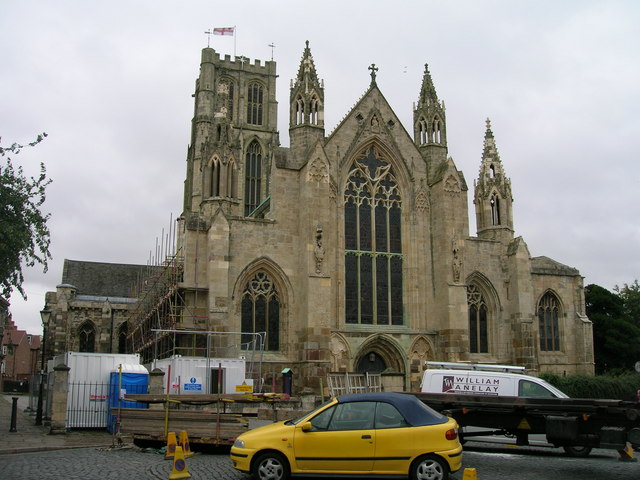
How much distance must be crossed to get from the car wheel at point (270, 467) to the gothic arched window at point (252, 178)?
152ft

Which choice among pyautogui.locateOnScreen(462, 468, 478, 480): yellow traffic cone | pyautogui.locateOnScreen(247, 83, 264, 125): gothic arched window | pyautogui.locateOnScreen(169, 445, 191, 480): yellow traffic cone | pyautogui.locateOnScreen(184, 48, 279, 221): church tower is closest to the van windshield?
pyautogui.locateOnScreen(462, 468, 478, 480): yellow traffic cone

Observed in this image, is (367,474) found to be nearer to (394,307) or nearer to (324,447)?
(324,447)

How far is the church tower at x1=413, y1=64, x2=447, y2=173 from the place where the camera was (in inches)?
1280

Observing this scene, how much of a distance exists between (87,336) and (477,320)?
29047 mm

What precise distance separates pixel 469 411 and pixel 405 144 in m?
19.9

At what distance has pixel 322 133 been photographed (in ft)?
99.2

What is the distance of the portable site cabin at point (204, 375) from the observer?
73.9ft

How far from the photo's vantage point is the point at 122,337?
158ft

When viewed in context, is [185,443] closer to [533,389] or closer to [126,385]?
[126,385]

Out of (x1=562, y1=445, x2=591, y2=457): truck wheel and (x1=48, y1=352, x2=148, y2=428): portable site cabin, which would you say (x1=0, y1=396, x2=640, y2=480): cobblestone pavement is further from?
(x1=48, y1=352, x2=148, y2=428): portable site cabin

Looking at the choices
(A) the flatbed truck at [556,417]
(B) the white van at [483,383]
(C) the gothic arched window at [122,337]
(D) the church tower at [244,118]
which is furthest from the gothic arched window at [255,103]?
(A) the flatbed truck at [556,417]

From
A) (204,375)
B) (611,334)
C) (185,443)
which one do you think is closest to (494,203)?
(611,334)

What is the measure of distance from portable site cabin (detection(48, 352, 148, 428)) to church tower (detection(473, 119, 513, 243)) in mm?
19364

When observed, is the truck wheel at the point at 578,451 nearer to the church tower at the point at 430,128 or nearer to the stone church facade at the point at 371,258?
the stone church facade at the point at 371,258
